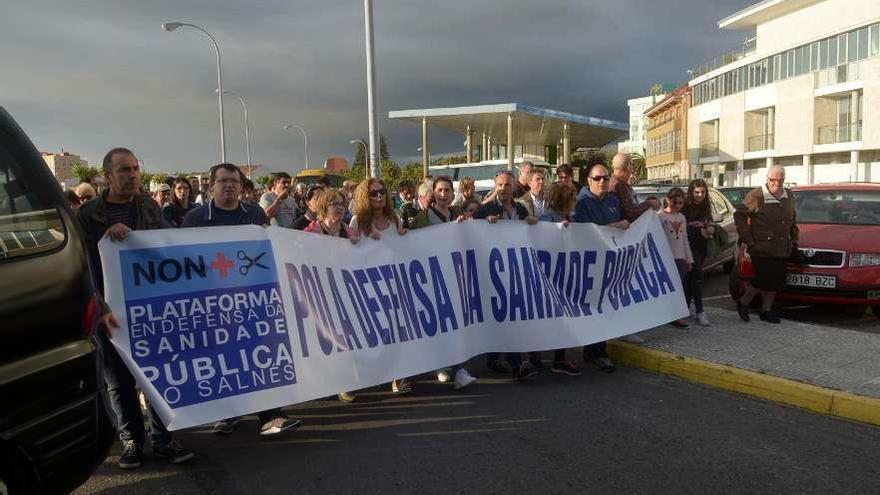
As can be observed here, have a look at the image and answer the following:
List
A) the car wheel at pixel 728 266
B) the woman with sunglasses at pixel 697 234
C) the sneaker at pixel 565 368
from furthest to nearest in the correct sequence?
the car wheel at pixel 728 266 → the woman with sunglasses at pixel 697 234 → the sneaker at pixel 565 368

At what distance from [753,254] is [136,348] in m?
6.23

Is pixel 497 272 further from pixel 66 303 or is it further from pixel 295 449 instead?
pixel 66 303

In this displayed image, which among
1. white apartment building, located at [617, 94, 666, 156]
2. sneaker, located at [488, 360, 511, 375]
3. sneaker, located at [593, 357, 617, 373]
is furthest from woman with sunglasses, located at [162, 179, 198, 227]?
white apartment building, located at [617, 94, 666, 156]

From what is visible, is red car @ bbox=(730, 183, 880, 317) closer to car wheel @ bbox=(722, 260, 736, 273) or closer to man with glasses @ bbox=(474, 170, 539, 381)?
man with glasses @ bbox=(474, 170, 539, 381)

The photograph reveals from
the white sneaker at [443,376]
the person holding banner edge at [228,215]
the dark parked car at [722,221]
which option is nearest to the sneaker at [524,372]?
the white sneaker at [443,376]

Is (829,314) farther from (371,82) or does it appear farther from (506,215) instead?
(371,82)

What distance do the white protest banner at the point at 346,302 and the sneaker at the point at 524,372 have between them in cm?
21

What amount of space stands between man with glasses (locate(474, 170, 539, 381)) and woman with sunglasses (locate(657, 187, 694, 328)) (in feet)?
5.77

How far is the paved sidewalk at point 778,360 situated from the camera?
4797mm

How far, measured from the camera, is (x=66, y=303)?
283cm

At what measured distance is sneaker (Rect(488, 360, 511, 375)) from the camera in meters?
5.90

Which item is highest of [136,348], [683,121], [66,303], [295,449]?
[683,121]

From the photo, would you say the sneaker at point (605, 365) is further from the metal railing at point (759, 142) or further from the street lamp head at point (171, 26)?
the metal railing at point (759, 142)

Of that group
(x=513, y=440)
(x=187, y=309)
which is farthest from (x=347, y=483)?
(x=187, y=309)
